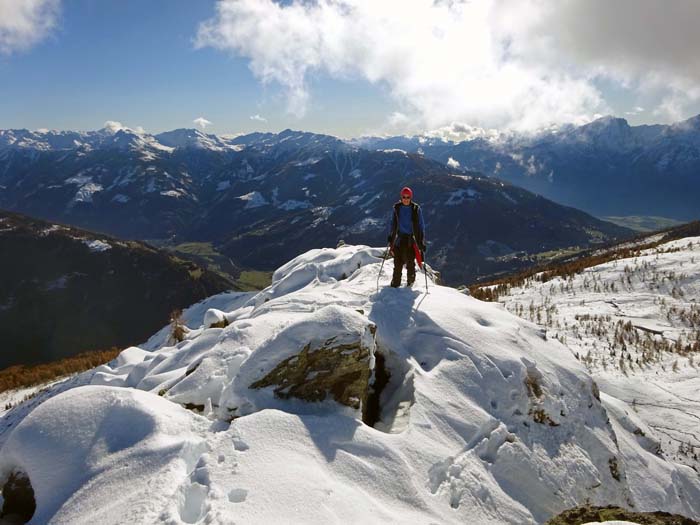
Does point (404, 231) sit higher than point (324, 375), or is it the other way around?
point (404, 231)

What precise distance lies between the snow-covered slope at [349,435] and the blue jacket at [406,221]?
286 centimetres

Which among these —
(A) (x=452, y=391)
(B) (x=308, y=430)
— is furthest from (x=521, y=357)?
(B) (x=308, y=430)

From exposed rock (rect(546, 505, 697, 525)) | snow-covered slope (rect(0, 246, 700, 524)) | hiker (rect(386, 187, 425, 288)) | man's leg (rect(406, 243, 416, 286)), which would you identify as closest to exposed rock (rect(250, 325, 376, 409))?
snow-covered slope (rect(0, 246, 700, 524))

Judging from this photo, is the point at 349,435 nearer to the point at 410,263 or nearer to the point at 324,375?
the point at 324,375

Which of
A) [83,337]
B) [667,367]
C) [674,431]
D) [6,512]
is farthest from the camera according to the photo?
[83,337]

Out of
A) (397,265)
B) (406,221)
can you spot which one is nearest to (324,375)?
(397,265)

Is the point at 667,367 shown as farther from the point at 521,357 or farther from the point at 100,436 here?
the point at 100,436

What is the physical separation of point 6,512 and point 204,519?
4.43 metres

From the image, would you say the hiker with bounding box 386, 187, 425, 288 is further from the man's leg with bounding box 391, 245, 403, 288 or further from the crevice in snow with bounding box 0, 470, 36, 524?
the crevice in snow with bounding box 0, 470, 36, 524

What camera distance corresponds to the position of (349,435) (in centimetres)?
770

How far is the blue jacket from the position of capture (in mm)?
14562

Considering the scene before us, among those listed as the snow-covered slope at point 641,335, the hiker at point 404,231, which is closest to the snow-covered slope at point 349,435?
the snow-covered slope at point 641,335

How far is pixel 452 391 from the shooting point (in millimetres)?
9508

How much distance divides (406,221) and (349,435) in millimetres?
8641
